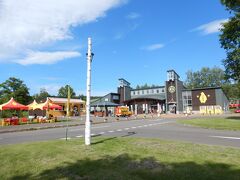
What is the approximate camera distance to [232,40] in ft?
110

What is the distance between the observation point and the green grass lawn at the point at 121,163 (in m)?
6.64

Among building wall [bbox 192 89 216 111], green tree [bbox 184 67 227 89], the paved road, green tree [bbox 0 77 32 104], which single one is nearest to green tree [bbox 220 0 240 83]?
the paved road

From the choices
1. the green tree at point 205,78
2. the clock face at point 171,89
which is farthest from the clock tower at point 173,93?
the green tree at point 205,78

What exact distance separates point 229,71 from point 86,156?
2949 centimetres

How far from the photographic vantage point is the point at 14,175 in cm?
703

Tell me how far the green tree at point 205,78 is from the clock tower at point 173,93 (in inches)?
2065

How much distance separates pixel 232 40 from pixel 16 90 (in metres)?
69.9

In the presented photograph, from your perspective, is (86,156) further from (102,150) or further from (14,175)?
(14,175)

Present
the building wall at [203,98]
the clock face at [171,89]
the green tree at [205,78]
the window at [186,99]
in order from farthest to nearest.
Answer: the green tree at [205,78] < the clock face at [171,89] < the window at [186,99] < the building wall at [203,98]

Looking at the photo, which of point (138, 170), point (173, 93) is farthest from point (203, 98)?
point (138, 170)

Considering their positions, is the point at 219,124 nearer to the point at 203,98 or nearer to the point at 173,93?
the point at 203,98

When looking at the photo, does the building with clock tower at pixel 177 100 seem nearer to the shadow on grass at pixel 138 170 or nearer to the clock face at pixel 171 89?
the clock face at pixel 171 89

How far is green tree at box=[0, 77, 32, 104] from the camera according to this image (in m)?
84.2

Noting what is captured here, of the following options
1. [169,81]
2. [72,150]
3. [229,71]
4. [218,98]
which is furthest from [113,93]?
[72,150]
